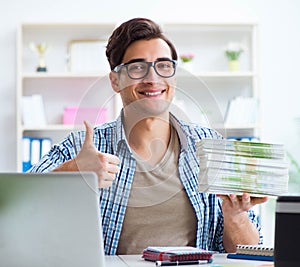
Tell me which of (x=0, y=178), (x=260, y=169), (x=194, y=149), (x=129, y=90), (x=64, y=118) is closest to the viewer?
(x=0, y=178)

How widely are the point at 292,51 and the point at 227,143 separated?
3.09 meters

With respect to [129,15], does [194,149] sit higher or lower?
lower

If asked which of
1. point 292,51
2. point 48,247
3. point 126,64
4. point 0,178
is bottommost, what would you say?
point 48,247

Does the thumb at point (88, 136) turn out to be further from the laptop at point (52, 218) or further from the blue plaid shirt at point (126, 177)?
the laptop at point (52, 218)

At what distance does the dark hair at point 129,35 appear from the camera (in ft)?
7.32

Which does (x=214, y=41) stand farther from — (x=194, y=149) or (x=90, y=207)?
(x=90, y=207)

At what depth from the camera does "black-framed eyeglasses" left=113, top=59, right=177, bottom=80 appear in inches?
→ 82.8

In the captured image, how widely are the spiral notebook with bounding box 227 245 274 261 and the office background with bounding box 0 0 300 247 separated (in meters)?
2.79

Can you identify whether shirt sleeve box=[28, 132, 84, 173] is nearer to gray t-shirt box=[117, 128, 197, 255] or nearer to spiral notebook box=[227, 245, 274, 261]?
gray t-shirt box=[117, 128, 197, 255]

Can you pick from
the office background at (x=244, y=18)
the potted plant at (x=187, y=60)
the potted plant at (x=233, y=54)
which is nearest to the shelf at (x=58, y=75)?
the office background at (x=244, y=18)

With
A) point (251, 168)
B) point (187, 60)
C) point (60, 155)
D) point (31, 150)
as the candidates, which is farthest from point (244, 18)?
point (251, 168)

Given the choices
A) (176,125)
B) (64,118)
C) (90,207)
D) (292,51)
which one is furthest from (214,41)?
→ (90,207)

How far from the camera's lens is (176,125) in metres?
2.35

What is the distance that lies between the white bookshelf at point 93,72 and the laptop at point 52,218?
9.77 ft
